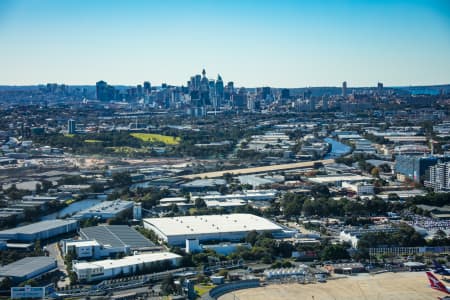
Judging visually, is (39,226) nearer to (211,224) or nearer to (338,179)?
(211,224)

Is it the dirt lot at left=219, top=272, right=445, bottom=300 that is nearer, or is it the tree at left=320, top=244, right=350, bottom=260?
the dirt lot at left=219, top=272, right=445, bottom=300

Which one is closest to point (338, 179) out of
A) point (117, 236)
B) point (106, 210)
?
point (106, 210)

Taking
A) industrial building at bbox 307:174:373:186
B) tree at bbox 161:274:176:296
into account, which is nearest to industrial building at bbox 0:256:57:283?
tree at bbox 161:274:176:296

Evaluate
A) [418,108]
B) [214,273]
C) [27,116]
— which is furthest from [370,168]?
[418,108]

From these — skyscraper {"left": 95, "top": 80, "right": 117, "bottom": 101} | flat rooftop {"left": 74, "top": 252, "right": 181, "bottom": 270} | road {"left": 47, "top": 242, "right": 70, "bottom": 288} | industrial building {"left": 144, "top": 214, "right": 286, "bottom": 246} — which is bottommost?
road {"left": 47, "top": 242, "right": 70, "bottom": 288}

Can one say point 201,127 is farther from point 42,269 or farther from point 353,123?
point 42,269

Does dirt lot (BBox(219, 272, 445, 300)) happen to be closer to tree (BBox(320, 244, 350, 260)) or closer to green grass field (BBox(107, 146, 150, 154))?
tree (BBox(320, 244, 350, 260))

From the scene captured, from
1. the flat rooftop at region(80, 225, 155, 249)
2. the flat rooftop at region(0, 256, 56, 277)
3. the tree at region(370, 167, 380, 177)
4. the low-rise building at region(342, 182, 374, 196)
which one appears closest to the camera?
the flat rooftop at region(0, 256, 56, 277)

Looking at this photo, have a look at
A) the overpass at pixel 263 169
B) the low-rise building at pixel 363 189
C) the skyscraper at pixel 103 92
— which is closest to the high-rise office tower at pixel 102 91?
the skyscraper at pixel 103 92
